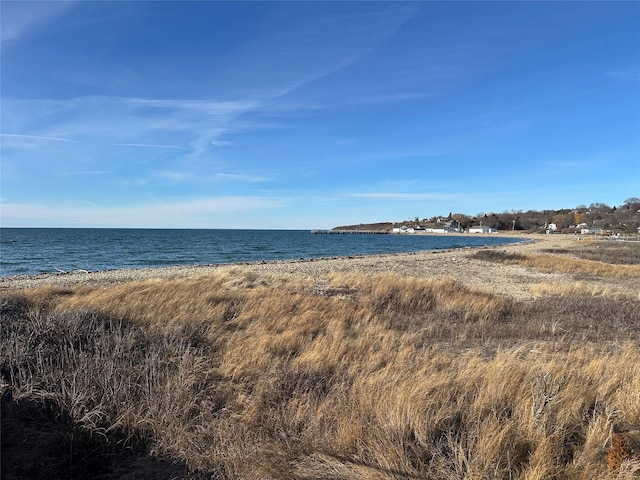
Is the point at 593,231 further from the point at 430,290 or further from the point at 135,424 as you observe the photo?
the point at 135,424

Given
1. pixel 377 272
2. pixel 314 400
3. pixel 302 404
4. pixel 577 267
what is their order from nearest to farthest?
pixel 302 404 → pixel 314 400 → pixel 377 272 → pixel 577 267

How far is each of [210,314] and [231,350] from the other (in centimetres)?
275

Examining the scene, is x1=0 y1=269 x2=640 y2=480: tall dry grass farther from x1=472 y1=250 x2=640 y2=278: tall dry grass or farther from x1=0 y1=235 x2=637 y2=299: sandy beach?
x1=472 y1=250 x2=640 y2=278: tall dry grass

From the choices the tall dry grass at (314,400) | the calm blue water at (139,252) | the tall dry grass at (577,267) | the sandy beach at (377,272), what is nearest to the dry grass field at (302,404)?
the tall dry grass at (314,400)

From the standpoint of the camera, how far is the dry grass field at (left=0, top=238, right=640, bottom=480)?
11.4ft

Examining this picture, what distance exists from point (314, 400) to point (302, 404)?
18cm

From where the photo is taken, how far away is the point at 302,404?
448 cm

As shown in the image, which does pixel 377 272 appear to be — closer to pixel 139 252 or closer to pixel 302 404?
pixel 302 404

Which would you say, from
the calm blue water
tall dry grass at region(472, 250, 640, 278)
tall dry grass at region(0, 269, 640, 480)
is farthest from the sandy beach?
tall dry grass at region(0, 269, 640, 480)

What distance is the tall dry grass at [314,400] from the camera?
3.48m

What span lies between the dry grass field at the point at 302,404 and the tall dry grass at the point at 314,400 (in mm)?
20

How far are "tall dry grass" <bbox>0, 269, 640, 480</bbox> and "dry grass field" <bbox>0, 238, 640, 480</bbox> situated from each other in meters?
0.02

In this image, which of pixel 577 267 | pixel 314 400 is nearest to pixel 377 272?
pixel 577 267

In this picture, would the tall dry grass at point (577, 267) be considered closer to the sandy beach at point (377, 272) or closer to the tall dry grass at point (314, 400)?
the sandy beach at point (377, 272)
